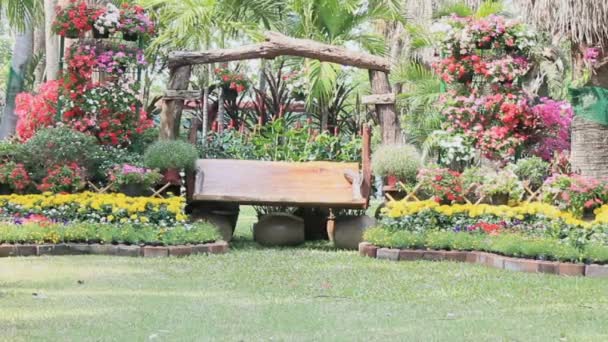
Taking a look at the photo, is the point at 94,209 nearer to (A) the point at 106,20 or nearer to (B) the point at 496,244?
(A) the point at 106,20

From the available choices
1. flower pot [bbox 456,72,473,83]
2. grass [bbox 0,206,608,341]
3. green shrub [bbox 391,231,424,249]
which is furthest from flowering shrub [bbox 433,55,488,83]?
grass [bbox 0,206,608,341]

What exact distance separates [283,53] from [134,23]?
6.84ft

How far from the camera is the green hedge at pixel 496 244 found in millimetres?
9312

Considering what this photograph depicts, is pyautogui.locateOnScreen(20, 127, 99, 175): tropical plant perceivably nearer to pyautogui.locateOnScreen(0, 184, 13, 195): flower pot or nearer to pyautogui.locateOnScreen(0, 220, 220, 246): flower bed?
pyautogui.locateOnScreen(0, 184, 13, 195): flower pot

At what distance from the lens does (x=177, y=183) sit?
1227cm

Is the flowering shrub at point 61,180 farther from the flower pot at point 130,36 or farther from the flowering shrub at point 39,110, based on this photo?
the flower pot at point 130,36

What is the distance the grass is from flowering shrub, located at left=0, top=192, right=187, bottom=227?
37.6 inches

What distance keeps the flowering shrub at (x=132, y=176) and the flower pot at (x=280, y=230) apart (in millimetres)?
1624

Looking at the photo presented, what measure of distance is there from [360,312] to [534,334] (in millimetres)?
1365

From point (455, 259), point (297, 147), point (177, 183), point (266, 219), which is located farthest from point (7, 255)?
point (297, 147)

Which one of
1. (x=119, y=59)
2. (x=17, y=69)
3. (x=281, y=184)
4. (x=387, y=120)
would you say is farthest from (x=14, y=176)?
(x=17, y=69)

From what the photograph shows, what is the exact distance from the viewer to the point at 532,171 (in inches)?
515

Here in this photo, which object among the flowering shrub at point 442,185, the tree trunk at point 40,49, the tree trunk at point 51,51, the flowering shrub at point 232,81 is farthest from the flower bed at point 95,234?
the tree trunk at point 40,49

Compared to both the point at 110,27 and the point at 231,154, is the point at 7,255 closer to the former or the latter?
the point at 110,27
